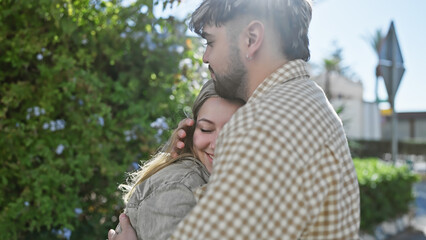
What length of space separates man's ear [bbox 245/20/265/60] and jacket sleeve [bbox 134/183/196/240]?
0.51 meters

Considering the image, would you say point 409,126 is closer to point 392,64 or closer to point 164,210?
point 392,64

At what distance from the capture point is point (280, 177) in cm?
118

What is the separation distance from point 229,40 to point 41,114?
109 inches

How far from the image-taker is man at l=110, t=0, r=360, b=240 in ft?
3.84

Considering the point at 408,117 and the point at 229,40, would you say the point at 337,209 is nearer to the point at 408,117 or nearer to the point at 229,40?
the point at 229,40

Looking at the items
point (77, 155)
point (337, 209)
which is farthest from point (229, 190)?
point (77, 155)

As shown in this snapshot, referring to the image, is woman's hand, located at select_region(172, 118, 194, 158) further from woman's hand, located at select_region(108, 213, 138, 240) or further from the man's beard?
the man's beard

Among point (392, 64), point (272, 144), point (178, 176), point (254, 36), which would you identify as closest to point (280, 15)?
point (254, 36)

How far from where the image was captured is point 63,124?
13.1 feet

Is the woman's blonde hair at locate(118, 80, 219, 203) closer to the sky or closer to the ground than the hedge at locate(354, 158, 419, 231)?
closer to the sky

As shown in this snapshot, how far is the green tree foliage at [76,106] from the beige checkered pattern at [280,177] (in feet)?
8.11

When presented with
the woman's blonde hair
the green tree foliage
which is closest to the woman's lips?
the woman's blonde hair

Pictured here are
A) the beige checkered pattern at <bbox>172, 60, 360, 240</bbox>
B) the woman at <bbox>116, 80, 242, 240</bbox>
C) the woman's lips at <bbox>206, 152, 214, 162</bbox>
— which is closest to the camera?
the beige checkered pattern at <bbox>172, 60, 360, 240</bbox>

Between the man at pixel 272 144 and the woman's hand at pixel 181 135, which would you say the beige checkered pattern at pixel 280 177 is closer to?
the man at pixel 272 144
